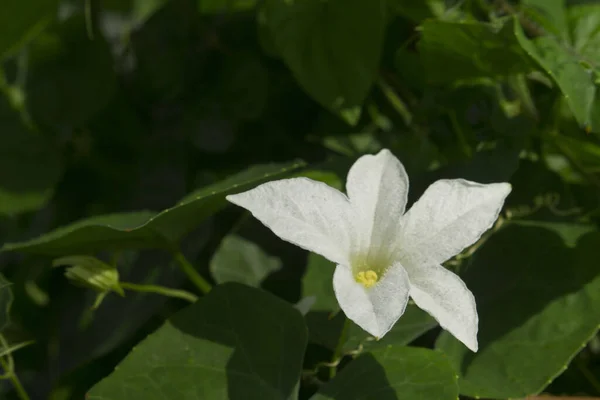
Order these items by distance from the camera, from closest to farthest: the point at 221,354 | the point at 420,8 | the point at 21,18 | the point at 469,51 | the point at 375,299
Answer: the point at 375,299 → the point at 221,354 → the point at 469,51 → the point at 420,8 → the point at 21,18

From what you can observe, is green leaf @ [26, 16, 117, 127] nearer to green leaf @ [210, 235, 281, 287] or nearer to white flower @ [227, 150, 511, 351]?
green leaf @ [210, 235, 281, 287]

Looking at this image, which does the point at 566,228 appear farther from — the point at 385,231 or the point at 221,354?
the point at 221,354

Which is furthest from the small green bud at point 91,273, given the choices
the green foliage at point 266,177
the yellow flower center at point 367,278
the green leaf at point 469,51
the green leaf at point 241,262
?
the green leaf at point 469,51

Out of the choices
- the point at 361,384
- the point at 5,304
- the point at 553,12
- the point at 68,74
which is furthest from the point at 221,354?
the point at 68,74

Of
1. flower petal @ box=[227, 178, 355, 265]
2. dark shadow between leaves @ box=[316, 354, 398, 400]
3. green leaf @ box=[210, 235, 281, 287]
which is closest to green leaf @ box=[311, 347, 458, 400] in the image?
dark shadow between leaves @ box=[316, 354, 398, 400]

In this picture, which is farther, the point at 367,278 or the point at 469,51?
the point at 469,51

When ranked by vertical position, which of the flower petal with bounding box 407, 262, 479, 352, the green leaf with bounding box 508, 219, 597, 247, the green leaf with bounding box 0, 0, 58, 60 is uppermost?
the green leaf with bounding box 0, 0, 58, 60

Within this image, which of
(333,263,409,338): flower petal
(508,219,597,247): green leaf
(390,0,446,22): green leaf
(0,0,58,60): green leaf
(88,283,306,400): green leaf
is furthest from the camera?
(0,0,58,60): green leaf
